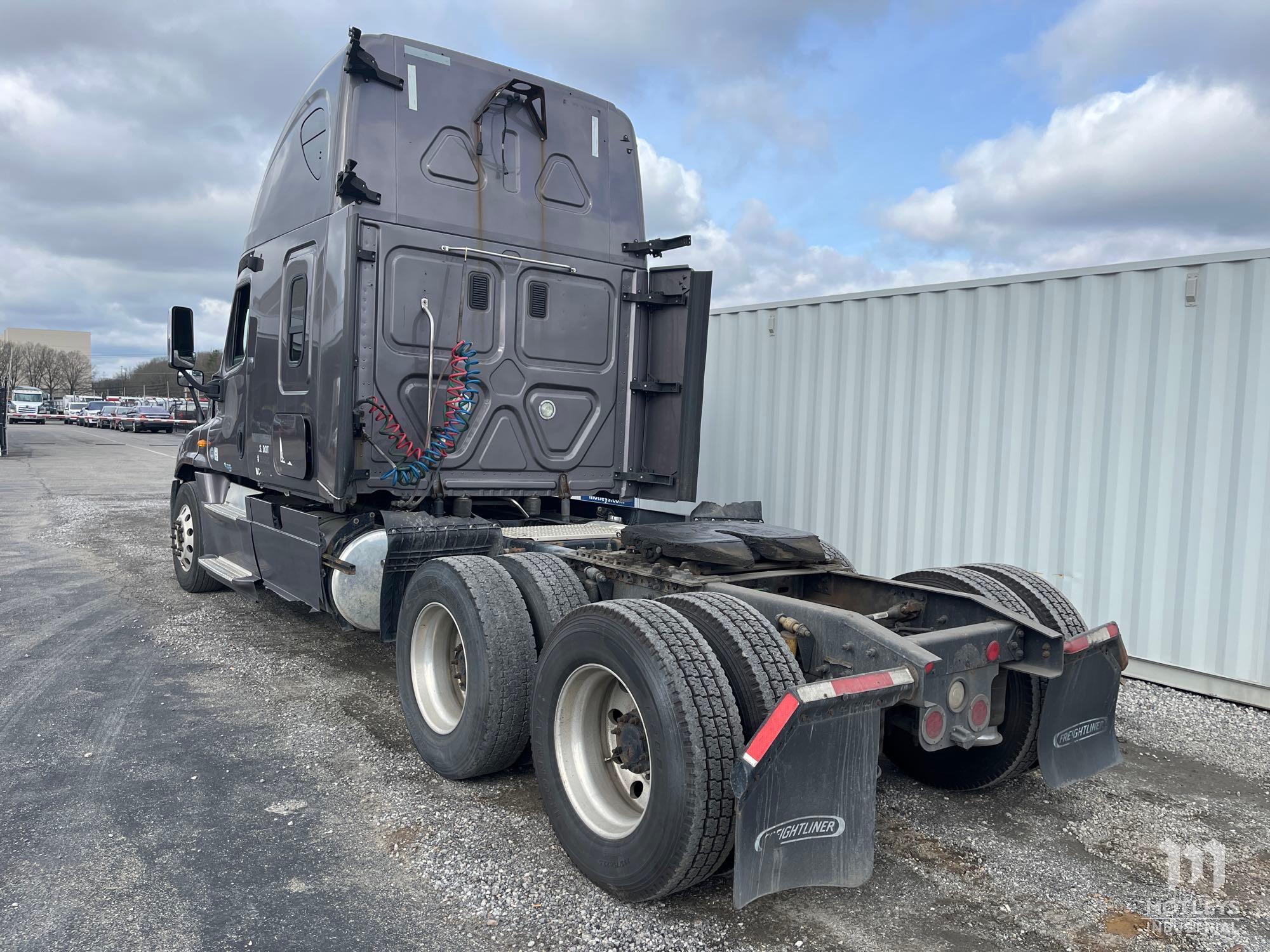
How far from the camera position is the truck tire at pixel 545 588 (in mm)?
3883

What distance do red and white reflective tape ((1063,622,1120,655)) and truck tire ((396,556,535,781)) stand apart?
209 centimetres

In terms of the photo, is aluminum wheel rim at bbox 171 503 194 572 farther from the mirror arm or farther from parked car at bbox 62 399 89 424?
parked car at bbox 62 399 89 424

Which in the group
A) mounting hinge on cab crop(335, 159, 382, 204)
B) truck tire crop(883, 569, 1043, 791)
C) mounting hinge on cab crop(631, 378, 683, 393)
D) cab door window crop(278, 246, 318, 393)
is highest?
mounting hinge on cab crop(335, 159, 382, 204)

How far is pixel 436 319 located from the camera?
Answer: 16.5ft

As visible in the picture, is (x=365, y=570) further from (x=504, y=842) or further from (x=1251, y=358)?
(x=1251, y=358)

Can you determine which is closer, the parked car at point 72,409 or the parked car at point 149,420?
the parked car at point 149,420

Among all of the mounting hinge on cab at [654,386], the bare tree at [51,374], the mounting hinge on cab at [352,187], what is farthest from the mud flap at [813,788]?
the bare tree at [51,374]

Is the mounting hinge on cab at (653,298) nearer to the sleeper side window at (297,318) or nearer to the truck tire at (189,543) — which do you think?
the sleeper side window at (297,318)

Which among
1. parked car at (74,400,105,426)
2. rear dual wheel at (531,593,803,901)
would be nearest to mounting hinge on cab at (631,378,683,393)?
rear dual wheel at (531,593,803,901)

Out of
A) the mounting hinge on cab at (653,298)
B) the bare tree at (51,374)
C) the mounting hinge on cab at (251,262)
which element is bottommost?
the mounting hinge on cab at (653,298)

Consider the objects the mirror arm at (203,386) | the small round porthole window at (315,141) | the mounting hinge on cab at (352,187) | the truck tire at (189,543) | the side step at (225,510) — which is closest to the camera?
the mounting hinge on cab at (352,187)

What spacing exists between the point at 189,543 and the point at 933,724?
264 inches

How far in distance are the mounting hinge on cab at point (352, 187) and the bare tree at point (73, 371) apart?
127223 millimetres

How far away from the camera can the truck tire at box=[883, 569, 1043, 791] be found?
3602 mm
